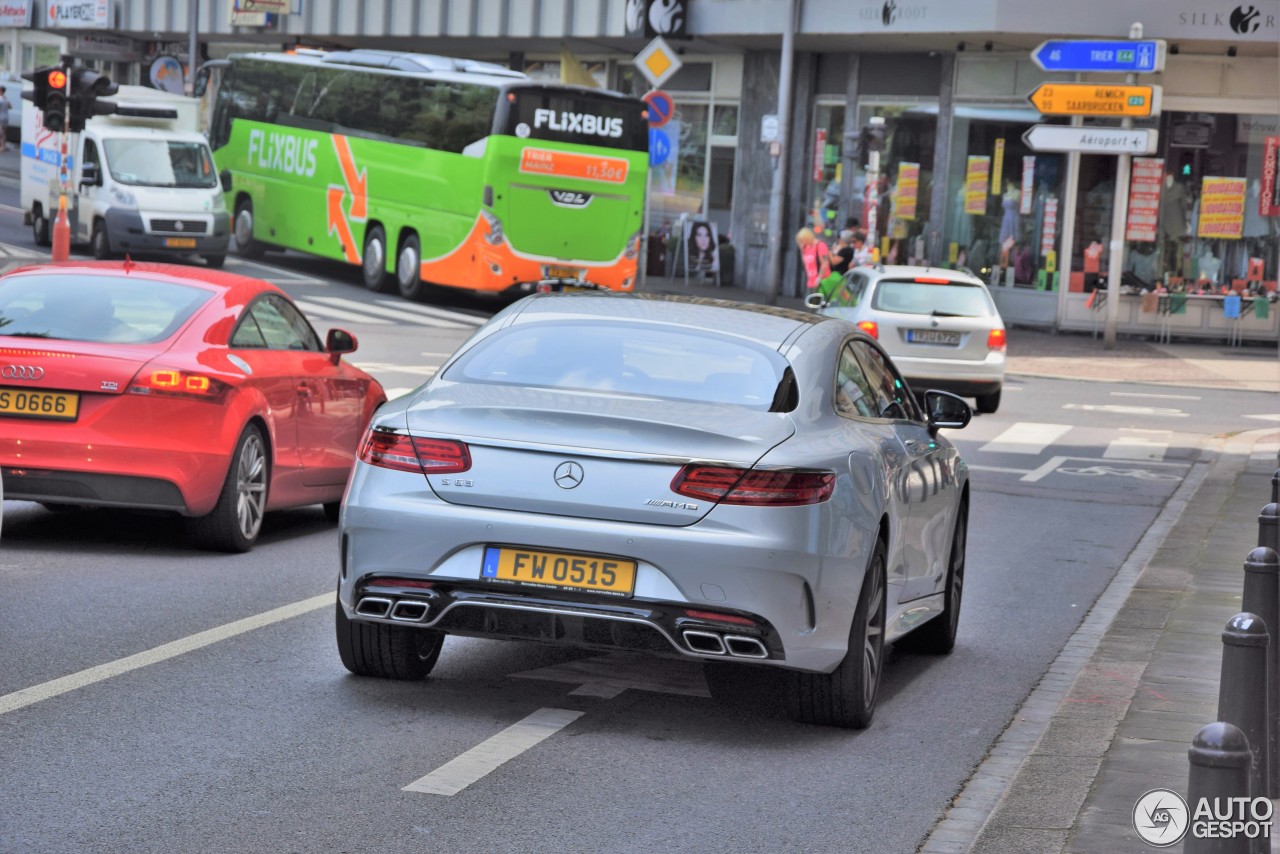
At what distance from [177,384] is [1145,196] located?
2969 cm

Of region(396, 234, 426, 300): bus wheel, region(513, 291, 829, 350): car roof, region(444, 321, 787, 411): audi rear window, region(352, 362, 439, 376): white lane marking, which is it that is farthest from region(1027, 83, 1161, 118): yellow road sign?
region(444, 321, 787, 411): audi rear window

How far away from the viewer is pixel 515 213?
103 feet

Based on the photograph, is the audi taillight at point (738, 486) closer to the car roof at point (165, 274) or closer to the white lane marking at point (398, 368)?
the car roof at point (165, 274)

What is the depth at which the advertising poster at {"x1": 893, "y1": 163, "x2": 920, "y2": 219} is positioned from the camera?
131 ft

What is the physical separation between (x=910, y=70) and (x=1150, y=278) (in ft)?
21.5

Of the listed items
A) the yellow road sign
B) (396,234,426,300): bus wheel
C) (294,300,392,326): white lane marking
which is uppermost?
the yellow road sign

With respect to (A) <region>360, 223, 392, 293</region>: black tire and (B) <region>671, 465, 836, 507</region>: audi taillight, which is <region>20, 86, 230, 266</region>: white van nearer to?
(A) <region>360, 223, 392, 293</region>: black tire

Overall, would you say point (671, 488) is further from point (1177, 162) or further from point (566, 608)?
point (1177, 162)

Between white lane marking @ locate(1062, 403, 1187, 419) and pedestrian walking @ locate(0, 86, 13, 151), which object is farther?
pedestrian walking @ locate(0, 86, 13, 151)

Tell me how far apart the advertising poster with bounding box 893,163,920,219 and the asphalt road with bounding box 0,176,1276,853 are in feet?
95.6

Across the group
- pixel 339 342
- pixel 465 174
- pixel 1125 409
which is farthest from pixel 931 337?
pixel 465 174

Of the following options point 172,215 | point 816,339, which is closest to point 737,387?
point 816,339

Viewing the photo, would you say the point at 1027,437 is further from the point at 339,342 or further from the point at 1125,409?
the point at 339,342

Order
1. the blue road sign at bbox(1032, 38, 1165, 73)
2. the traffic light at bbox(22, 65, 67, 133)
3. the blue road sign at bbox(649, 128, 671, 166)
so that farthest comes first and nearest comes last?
the blue road sign at bbox(1032, 38, 1165, 73)
the blue road sign at bbox(649, 128, 671, 166)
the traffic light at bbox(22, 65, 67, 133)
